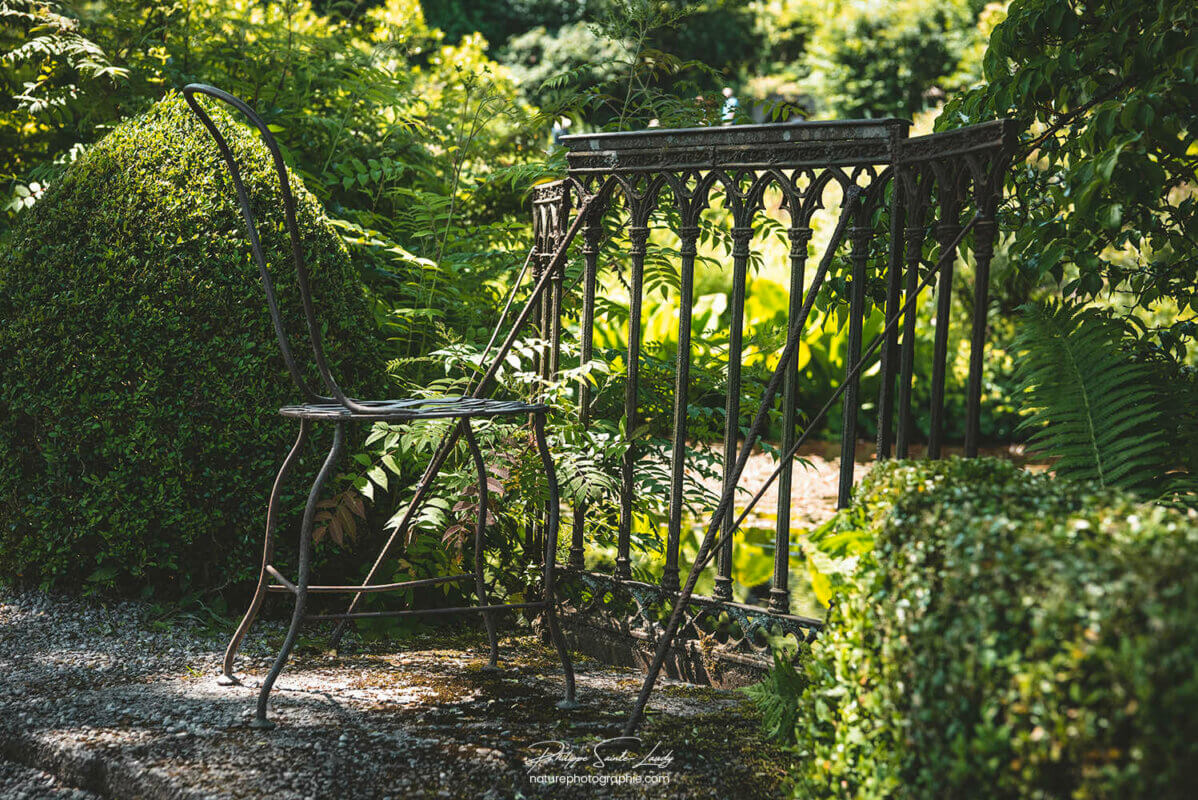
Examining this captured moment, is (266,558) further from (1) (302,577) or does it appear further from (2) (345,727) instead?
(2) (345,727)

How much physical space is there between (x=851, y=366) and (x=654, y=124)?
6.03ft

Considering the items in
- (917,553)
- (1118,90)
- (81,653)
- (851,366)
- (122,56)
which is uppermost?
(122,56)

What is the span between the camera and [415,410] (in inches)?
96.0

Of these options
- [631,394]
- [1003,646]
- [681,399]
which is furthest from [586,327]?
[1003,646]

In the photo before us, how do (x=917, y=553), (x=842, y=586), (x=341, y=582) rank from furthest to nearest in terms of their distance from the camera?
(x=341, y=582), (x=842, y=586), (x=917, y=553)

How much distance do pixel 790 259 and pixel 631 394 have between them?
674 millimetres

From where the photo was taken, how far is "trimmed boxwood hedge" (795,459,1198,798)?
1.29 meters

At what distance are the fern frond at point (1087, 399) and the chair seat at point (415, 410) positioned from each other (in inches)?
53.2

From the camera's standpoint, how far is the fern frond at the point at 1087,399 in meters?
2.40

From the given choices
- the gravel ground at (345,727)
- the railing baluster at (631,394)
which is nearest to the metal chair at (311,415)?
the gravel ground at (345,727)

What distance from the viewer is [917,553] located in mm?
1692

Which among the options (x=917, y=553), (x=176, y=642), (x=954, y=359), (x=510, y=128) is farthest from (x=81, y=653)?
(x=954, y=359)

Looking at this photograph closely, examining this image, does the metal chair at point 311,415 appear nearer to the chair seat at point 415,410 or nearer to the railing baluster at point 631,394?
the chair seat at point 415,410

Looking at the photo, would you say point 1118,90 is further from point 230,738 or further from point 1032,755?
point 230,738
